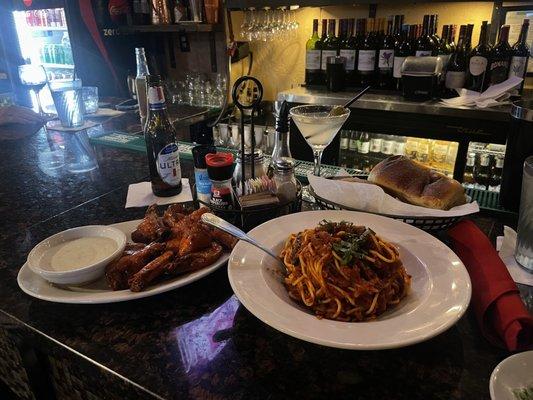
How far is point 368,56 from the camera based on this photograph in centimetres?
291

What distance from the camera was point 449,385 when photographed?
24.3 inches

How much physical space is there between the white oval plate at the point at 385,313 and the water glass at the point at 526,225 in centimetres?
21

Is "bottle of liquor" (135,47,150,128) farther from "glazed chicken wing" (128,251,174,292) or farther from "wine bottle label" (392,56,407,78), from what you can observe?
"wine bottle label" (392,56,407,78)

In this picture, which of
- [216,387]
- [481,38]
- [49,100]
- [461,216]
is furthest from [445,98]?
[49,100]

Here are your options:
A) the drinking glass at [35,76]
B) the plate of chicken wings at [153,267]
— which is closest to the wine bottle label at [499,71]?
the plate of chicken wings at [153,267]

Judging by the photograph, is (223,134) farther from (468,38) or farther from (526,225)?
(526,225)

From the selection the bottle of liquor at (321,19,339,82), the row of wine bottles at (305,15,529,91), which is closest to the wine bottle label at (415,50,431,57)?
the row of wine bottles at (305,15,529,91)

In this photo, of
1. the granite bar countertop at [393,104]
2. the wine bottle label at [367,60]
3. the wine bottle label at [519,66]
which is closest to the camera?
the granite bar countertop at [393,104]

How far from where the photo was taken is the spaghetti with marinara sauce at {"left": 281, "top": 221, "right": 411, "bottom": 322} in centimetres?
73

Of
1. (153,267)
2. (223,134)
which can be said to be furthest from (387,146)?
(153,267)

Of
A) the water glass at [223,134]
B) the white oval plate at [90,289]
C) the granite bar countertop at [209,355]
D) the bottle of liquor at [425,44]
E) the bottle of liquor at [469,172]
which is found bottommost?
the bottle of liquor at [469,172]

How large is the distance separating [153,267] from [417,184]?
2.34ft

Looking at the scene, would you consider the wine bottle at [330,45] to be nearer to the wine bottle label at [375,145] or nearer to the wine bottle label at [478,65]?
the wine bottle label at [375,145]

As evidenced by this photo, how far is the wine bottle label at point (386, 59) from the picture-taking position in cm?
285
